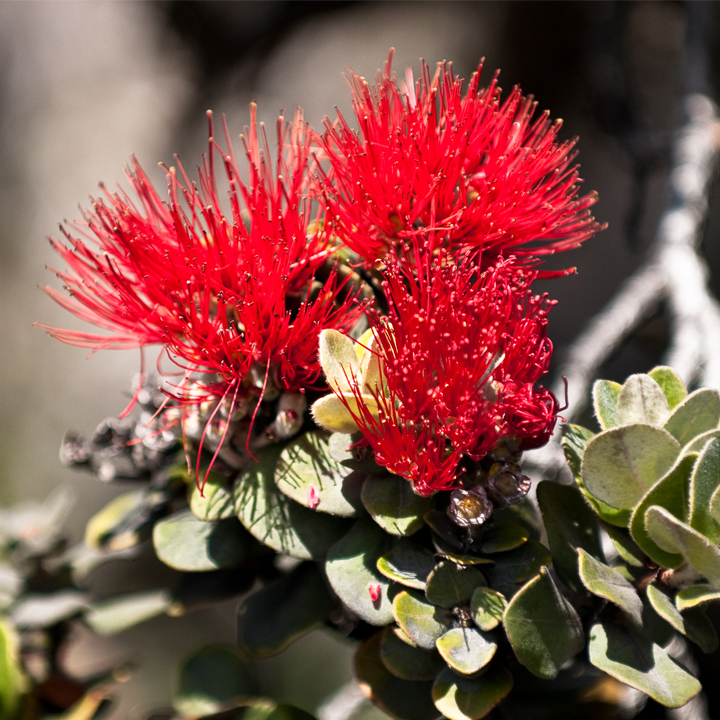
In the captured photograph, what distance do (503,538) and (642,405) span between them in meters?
0.18

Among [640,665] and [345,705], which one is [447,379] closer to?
[640,665]

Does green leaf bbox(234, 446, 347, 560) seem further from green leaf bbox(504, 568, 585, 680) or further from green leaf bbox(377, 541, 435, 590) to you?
green leaf bbox(504, 568, 585, 680)

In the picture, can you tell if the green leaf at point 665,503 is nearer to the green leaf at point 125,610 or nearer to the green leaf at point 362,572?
the green leaf at point 362,572

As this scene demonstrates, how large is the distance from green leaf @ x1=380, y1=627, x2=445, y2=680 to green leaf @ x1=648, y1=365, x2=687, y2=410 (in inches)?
13.4

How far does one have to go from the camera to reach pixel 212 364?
2.11 ft

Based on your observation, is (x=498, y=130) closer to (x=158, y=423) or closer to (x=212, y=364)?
(x=212, y=364)

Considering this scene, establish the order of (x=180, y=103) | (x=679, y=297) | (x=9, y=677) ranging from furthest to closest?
(x=180, y=103) → (x=679, y=297) → (x=9, y=677)

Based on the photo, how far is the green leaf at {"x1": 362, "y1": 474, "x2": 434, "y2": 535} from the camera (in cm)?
58

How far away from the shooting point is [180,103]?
7.12 feet

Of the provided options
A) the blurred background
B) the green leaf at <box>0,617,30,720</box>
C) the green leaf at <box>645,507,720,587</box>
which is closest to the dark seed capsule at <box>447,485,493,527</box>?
the green leaf at <box>645,507,720,587</box>

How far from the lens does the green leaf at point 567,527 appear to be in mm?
610

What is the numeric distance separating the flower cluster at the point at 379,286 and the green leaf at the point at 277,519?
0.04m

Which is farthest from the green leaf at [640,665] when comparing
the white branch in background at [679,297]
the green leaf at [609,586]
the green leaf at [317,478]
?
the white branch in background at [679,297]

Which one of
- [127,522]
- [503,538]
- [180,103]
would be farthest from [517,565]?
[180,103]
